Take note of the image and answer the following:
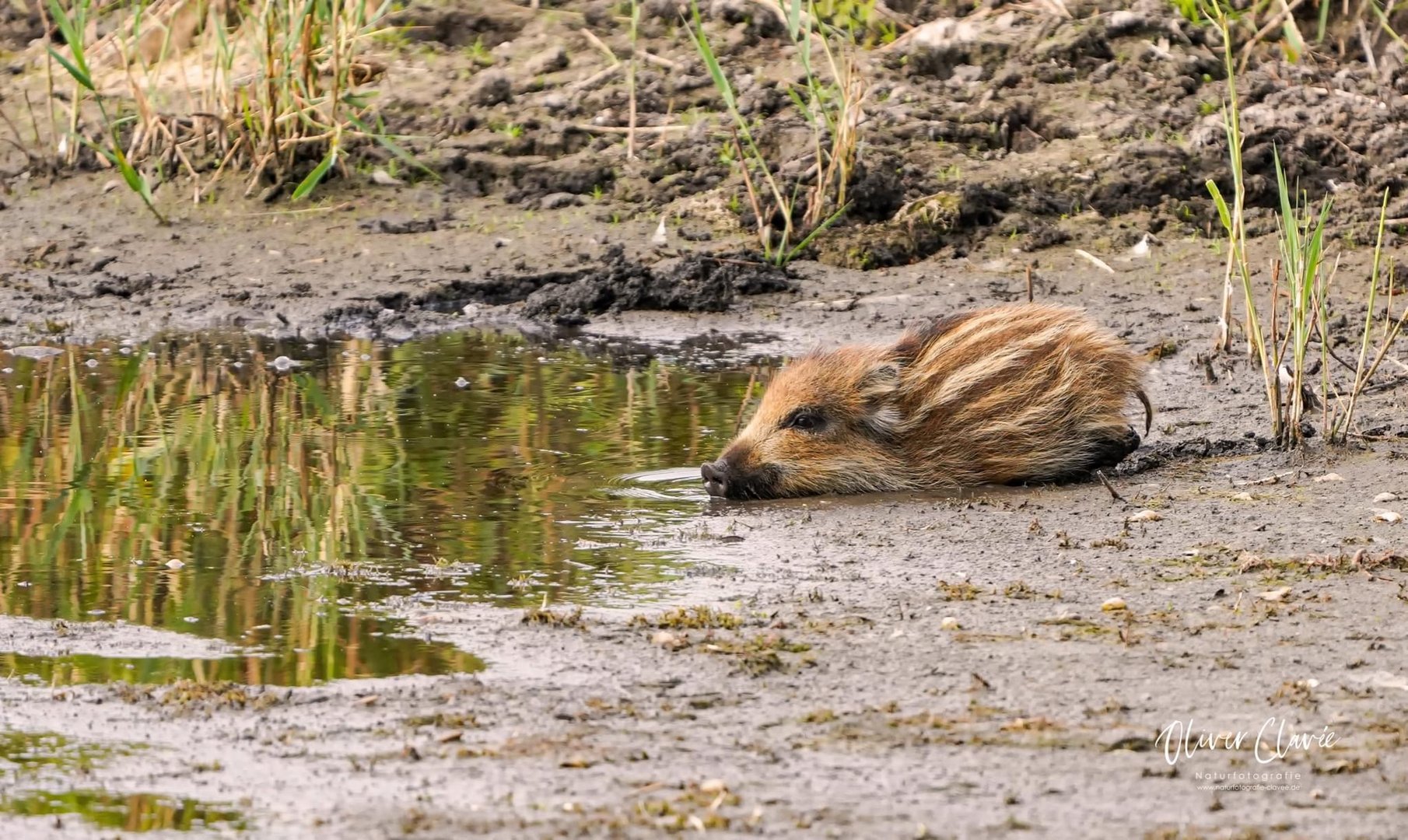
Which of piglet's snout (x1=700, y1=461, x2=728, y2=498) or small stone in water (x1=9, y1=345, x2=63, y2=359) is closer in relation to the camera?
piglet's snout (x1=700, y1=461, x2=728, y2=498)

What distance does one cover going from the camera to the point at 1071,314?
6656 millimetres

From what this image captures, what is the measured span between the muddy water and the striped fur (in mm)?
471

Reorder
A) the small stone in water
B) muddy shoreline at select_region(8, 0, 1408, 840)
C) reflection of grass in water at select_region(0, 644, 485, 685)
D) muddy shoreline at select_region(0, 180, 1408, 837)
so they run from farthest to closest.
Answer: the small stone in water → reflection of grass in water at select_region(0, 644, 485, 685) → muddy shoreline at select_region(8, 0, 1408, 840) → muddy shoreline at select_region(0, 180, 1408, 837)

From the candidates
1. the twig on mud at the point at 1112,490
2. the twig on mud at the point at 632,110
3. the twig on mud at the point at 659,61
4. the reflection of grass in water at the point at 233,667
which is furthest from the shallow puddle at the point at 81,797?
the twig on mud at the point at 659,61

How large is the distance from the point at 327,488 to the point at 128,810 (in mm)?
2908

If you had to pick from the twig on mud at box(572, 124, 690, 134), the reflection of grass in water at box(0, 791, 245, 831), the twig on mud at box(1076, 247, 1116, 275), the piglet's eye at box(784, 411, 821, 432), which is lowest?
the reflection of grass in water at box(0, 791, 245, 831)

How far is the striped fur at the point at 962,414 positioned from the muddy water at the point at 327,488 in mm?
471

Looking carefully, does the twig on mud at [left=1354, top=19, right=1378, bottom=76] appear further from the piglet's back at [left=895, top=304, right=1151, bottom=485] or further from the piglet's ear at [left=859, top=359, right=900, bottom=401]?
the piglet's ear at [left=859, top=359, right=900, bottom=401]

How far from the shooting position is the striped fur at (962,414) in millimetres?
6426

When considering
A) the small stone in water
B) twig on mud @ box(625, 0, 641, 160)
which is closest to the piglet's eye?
the small stone in water

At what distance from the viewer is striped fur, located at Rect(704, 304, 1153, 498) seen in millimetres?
6426

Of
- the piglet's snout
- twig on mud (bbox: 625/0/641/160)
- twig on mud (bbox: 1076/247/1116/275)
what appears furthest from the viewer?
twig on mud (bbox: 625/0/641/160)

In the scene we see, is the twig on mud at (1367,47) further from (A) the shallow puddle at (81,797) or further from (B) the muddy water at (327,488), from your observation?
(A) the shallow puddle at (81,797)

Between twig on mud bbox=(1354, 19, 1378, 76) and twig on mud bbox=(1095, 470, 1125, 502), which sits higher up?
twig on mud bbox=(1354, 19, 1378, 76)
